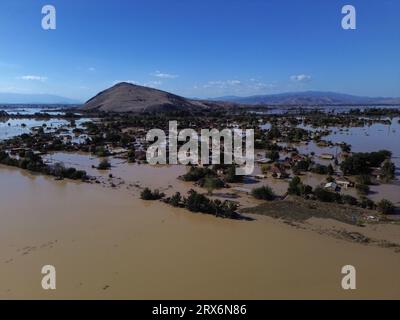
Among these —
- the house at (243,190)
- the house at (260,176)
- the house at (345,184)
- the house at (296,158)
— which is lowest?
the house at (243,190)

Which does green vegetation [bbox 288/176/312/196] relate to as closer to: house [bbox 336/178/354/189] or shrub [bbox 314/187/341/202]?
shrub [bbox 314/187/341/202]

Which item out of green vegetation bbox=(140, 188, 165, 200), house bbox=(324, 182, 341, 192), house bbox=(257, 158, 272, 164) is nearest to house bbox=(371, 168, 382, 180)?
house bbox=(324, 182, 341, 192)

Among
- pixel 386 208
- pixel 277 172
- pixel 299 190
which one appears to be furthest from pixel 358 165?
pixel 386 208

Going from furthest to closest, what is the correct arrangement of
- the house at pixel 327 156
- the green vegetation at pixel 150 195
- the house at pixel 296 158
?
the house at pixel 327 156, the house at pixel 296 158, the green vegetation at pixel 150 195

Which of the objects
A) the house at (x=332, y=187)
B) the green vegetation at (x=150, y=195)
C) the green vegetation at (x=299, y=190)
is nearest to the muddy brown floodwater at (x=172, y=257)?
the green vegetation at (x=150, y=195)

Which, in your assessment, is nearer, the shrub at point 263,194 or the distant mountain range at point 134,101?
the shrub at point 263,194

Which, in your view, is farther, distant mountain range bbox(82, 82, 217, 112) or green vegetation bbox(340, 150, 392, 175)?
distant mountain range bbox(82, 82, 217, 112)

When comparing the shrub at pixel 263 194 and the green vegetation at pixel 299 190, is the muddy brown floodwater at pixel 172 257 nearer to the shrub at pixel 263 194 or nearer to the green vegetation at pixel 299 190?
the shrub at pixel 263 194

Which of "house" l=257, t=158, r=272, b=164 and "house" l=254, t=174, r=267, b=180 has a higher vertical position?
"house" l=257, t=158, r=272, b=164

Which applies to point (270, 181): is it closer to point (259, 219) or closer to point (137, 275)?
point (259, 219)
